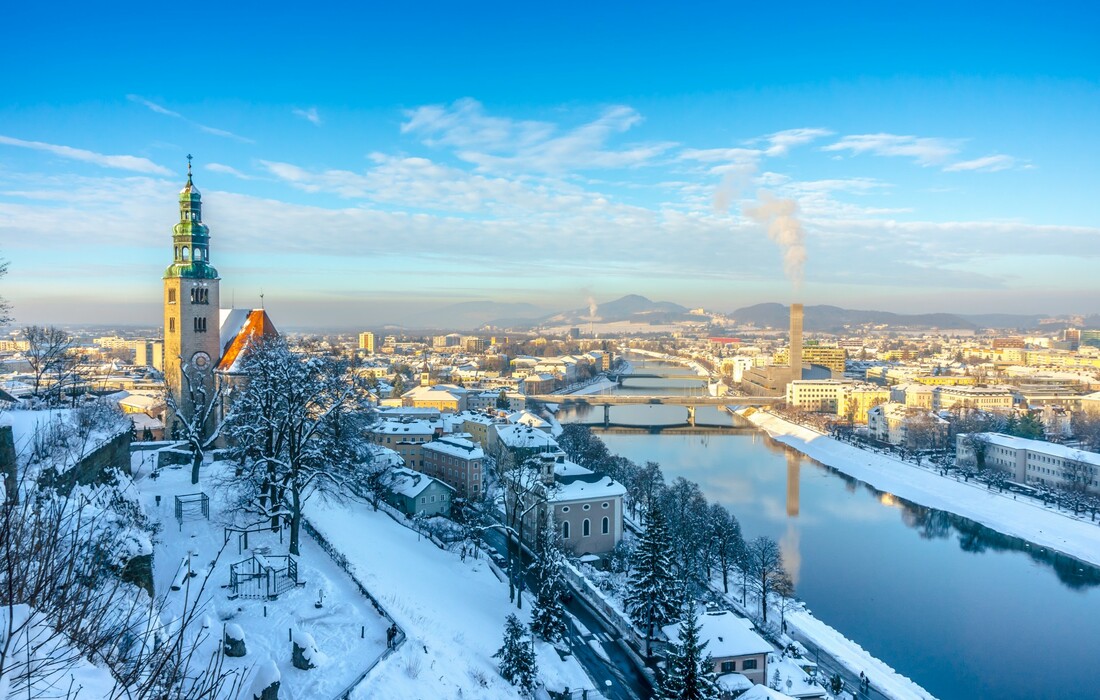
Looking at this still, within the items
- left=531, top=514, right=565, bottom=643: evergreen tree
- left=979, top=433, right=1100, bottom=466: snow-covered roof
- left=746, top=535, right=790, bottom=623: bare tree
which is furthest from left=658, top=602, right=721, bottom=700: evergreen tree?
left=979, top=433, right=1100, bottom=466: snow-covered roof

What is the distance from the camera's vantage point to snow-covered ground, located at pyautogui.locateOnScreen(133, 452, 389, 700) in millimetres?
4016

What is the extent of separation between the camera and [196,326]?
1116 cm

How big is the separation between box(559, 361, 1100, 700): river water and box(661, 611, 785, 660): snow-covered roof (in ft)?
6.46

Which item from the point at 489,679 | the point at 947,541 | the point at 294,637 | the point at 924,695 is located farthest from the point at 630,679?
the point at 947,541

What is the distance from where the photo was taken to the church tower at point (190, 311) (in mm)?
10820

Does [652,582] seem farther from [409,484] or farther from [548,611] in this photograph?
[409,484]

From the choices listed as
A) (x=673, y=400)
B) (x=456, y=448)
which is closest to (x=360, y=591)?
(x=456, y=448)

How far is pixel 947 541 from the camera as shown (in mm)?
12250

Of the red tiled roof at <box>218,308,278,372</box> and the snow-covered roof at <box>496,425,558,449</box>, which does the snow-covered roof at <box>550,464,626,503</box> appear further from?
the red tiled roof at <box>218,308,278,372</box>

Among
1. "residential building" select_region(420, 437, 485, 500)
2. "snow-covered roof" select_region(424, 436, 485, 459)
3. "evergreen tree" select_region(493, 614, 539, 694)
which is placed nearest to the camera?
"evergreen tree" select_region(493, 614, 539, 694)

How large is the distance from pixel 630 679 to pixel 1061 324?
5308 inches

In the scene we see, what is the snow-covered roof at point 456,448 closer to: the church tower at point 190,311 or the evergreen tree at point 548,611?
the church tower at point 190,311

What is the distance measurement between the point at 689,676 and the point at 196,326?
8817 millimetres

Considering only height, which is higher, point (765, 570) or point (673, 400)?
point (765, 570)
